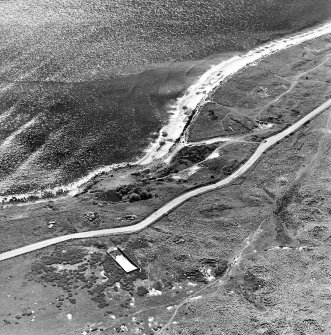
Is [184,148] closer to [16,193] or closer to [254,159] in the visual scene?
[254,159]

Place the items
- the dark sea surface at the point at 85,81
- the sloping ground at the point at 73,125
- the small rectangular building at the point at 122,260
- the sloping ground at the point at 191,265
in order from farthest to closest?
the dark sea surface at the point at 85,81
the sloping ground at the point at 73,125
the small rectangular building at the point at 122,260
the sloping ground at the point at 191,265

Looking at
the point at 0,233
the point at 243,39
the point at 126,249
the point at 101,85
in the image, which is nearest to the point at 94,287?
the point at 126,249

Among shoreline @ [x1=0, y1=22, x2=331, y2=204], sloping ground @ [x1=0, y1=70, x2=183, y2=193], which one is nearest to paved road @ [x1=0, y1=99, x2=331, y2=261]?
shoreline @ [x1=0, y1=22, x2=331, y2=204]

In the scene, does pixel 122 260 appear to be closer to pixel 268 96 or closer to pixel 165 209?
pixel 165 209

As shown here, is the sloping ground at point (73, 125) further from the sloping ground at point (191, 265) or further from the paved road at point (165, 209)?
the paved road at point (165, 209)

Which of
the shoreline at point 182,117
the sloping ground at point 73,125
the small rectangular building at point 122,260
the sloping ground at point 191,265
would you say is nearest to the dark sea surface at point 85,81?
the sloping ground at point 73,125

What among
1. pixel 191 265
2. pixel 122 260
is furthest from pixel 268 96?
pixel 122 260

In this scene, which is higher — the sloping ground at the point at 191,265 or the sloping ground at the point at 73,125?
the sloping ground at the point at 73,125
